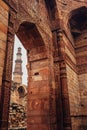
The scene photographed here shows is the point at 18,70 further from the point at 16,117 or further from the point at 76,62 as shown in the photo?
the point at 76,62

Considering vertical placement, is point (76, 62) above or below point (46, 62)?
above

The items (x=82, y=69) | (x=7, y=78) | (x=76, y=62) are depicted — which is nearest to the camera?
(x=7, y=78)

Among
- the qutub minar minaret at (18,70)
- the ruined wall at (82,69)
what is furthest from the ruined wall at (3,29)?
the qutub minar minaret at (18,70)

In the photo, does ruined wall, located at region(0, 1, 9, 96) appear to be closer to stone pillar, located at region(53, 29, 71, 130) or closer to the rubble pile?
stone pillar, located at region(53, 29, 71, 130)

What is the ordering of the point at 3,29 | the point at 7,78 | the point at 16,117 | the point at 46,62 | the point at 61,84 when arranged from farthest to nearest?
Answer: the point at 16,117 < the point at 61,84 < the point at 46,62 < the point at 3,29 < the point at 7,78

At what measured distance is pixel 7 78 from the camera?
10.9 feet

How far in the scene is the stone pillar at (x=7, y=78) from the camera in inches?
118

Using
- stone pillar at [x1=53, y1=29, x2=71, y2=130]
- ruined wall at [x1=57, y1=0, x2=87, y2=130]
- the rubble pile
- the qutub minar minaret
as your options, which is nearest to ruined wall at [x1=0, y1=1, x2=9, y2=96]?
stone pillar at [x1=53, y1=29, x2=71, y2=130]

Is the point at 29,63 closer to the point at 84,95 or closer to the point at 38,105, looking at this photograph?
the point at 38,105

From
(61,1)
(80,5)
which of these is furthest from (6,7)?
(80,5)

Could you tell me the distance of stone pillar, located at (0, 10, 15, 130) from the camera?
2985mm

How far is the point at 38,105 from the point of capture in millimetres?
5211

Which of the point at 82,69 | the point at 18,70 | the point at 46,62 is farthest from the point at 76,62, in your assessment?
the point at 18,70

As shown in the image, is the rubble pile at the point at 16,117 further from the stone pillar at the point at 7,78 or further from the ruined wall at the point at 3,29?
the ruined wall at the point at 3,29
